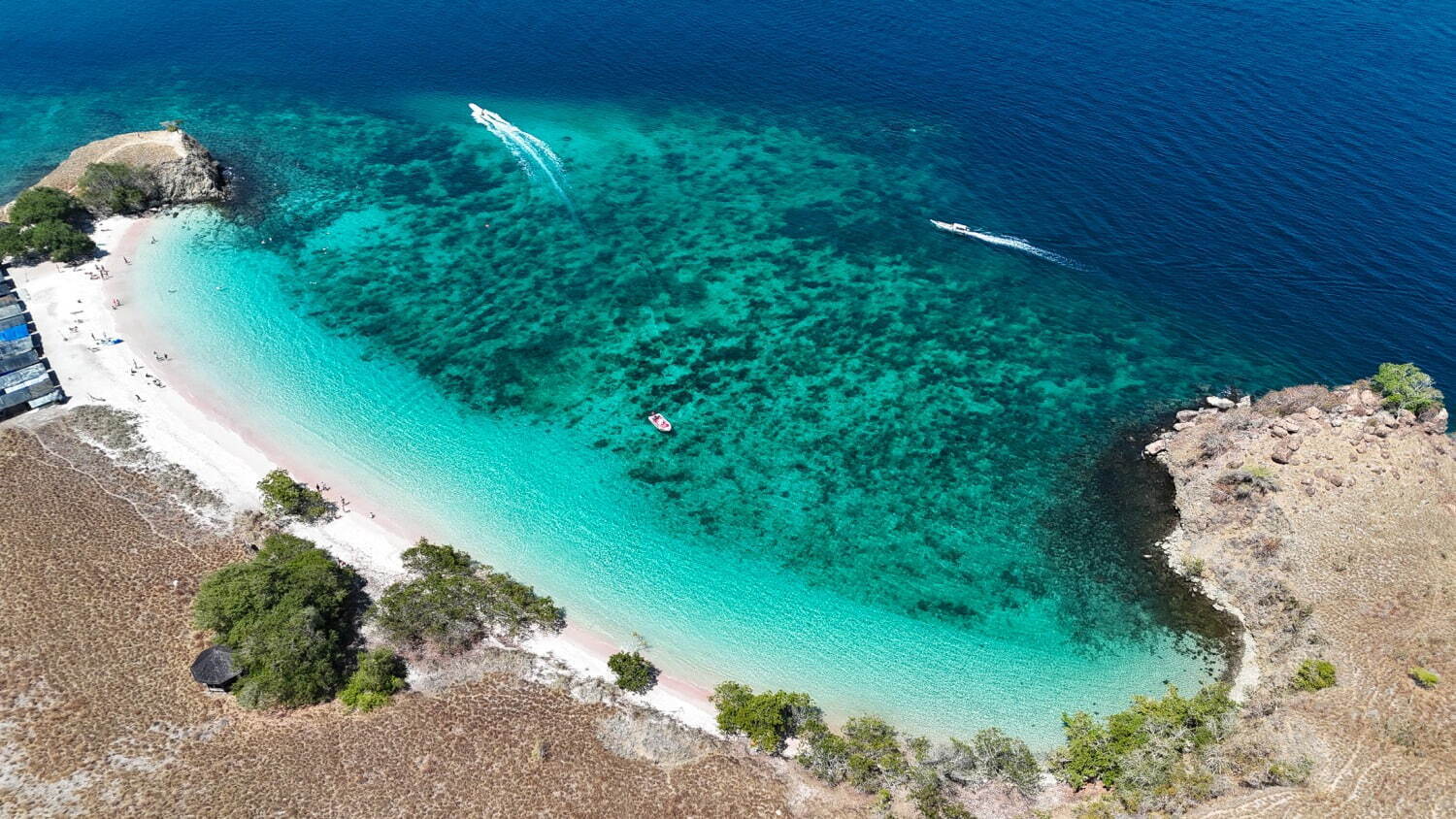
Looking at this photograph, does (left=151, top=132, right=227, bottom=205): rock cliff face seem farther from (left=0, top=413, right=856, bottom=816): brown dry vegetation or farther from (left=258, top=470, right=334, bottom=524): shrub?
(left=0, top=413, right=856, bottom=816): brown dry vegetation

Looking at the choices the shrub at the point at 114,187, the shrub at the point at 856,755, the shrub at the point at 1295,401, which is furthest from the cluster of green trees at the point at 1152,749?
the shrub at the point at 114,187

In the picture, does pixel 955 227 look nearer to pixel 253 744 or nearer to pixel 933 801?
pixel 933 801

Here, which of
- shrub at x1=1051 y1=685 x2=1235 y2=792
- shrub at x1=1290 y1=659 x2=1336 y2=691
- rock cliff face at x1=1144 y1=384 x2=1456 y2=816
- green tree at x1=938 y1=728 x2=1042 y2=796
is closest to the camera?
rock cliff face at x1=1144 y1=384 x2=1456 y2=816

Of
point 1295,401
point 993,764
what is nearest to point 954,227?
point 1295,401

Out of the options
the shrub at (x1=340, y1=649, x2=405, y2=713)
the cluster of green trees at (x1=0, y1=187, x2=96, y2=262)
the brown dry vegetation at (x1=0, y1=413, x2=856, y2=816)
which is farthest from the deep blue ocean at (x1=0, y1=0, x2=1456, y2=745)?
the shrub at (x1=340, y1=649, x2=405, y2=713)

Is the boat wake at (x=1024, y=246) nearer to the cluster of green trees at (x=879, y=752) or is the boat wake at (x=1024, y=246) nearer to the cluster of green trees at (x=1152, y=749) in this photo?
the cluster of green trees at (x=1152, y=749)

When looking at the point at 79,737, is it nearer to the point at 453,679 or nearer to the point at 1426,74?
the point at 453,679
